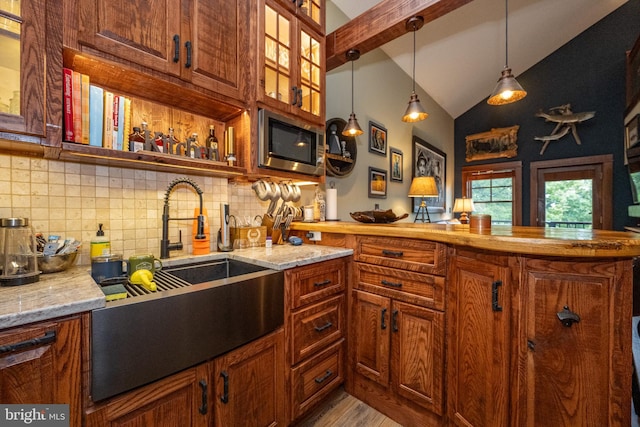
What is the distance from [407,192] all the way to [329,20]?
2.43 meters

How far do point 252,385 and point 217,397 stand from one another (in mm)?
160

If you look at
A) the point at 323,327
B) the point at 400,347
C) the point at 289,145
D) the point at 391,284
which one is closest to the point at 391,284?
the point at 391,284

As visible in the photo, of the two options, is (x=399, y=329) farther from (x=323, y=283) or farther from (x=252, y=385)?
(x=252, y=385)

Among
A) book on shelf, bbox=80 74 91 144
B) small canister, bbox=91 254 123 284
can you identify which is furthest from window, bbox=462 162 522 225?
book on shelf, bbox=80 74 91 144

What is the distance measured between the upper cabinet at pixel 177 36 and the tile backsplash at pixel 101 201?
54 centimetres

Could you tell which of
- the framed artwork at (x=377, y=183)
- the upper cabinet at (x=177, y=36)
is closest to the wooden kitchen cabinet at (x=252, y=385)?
the upper cabinet at (x=177, y=36)

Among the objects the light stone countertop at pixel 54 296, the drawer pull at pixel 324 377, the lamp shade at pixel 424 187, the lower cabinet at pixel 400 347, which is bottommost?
the drawer pull at pixel 324 377

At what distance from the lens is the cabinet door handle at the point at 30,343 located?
654mm

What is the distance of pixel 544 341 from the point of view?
106 centimetres

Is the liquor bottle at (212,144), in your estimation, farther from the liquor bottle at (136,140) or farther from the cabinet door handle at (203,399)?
the cabinet door handle at (203,399)

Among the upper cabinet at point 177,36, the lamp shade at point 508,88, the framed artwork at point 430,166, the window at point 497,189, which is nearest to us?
the upper cabinet at point 177,36

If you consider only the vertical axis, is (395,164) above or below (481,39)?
below

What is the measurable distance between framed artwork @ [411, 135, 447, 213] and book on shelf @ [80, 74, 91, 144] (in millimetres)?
3789

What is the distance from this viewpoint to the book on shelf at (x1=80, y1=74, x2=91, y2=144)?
1085mm
